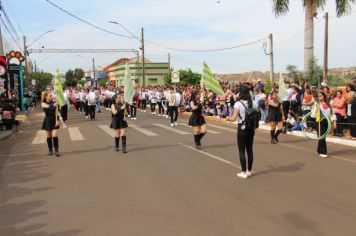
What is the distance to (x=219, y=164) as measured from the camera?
1045 centimetres

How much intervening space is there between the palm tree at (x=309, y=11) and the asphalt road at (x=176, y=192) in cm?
1154

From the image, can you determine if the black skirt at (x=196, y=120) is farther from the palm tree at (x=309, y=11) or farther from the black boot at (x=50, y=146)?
the palm tree at (x=309, y=11)

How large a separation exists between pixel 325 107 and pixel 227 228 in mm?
7325

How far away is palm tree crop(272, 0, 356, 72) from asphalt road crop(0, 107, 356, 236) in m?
11.5

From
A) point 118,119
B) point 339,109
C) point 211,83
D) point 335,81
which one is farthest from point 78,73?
point 118,119

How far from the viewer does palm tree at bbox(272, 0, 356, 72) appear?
23.0 metres

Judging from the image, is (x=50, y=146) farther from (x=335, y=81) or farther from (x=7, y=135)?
(x=335, y=81)

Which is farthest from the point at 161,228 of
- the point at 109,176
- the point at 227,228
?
the point at 109,176

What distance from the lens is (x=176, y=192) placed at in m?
7.71

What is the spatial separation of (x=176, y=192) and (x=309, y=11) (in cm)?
1832

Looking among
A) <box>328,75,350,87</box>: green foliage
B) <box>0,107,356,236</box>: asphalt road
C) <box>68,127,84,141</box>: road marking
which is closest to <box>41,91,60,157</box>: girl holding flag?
<box>0,107,356,236</box>: asphalt road

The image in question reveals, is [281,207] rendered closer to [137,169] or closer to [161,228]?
[161,228]

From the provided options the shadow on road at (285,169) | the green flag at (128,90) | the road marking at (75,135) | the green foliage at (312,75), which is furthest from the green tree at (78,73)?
the shadow on road at (285,169)

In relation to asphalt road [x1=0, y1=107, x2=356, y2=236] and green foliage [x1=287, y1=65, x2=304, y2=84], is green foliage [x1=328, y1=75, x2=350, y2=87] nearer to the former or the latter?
green foliage [x1=287, y1=65, x2=304, y2=84]
